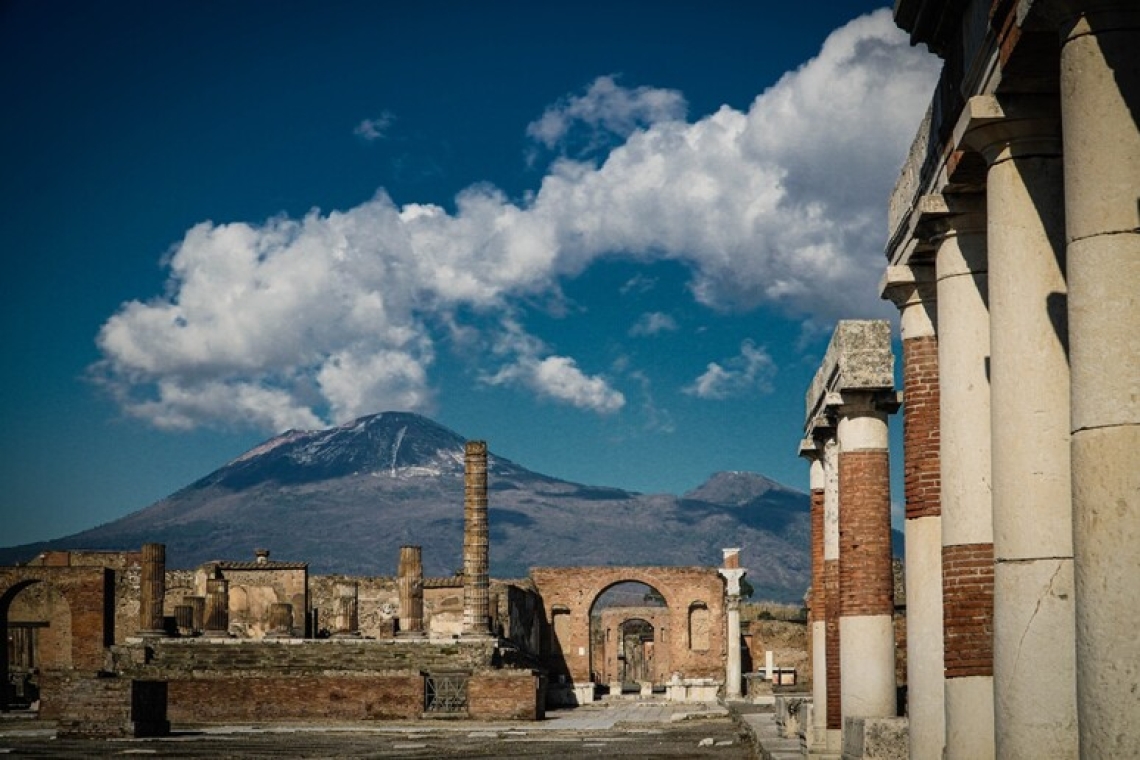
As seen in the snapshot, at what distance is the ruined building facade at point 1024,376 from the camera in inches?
216

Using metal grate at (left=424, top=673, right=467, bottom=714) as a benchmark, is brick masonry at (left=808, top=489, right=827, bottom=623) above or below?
above

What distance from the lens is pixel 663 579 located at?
180 feet

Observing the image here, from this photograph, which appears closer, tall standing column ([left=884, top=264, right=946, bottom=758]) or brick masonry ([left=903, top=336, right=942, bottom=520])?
tall standing column ([left=884, top=264, right=946, bottom=758])

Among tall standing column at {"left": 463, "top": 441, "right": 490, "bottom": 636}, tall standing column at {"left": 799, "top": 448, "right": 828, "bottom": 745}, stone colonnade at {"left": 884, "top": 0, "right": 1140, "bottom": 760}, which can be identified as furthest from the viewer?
tall standing column at {"left": 463, "top": 441, "right": 490, "bottom": 636}

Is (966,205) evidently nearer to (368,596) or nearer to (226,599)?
(226,599)

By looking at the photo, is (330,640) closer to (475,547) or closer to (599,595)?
(475,547)

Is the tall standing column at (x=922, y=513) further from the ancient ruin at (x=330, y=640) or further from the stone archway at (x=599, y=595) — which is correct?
the stone archway at (x=599, y=595)

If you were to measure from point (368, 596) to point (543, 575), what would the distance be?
5.96 meters

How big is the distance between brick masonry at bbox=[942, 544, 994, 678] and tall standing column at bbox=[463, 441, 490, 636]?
3269cm

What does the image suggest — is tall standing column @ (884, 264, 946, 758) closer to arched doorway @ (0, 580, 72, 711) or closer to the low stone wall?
the low stone wall

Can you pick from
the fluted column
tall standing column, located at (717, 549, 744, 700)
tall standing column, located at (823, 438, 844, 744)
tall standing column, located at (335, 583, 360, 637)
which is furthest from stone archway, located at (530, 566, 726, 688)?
tall standing column, located at (823, 438, 844, 744)

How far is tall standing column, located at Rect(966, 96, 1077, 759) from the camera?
6.77 m

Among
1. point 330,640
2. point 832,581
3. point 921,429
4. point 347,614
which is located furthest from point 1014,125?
point 347,614

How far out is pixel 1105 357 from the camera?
18.2 ft
